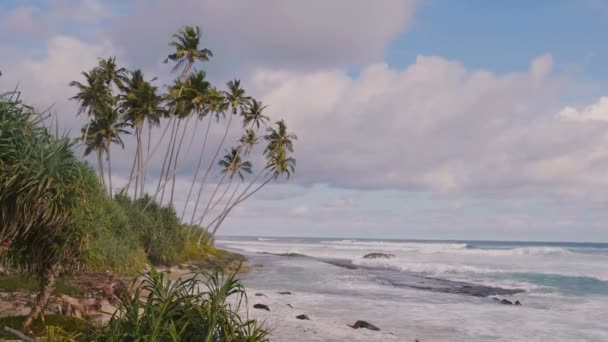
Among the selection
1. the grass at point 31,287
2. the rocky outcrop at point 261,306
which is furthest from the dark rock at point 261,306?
the grass at point 31,287

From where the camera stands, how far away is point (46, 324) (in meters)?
10.6

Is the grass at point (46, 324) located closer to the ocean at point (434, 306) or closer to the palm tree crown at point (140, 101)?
the ocean at point (434, 306)

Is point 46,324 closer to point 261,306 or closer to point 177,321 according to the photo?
point 177,321

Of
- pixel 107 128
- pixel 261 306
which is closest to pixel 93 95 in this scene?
pixel 107 128

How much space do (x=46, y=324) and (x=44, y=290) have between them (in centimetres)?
96

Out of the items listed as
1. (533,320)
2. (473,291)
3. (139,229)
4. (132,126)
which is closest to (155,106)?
(132,126)

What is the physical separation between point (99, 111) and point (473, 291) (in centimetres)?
2741

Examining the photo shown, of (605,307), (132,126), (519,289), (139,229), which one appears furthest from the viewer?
(132,126)

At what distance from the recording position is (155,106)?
1651 inches

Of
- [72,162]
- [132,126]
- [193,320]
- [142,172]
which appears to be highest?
[132,126]

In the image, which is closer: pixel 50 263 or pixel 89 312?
pixel 50 263

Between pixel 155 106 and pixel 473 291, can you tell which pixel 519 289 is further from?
pixel 155 106

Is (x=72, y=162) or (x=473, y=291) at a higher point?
(x=72, y=162)

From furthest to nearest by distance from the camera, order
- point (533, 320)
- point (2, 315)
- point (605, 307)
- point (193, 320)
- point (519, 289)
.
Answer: point (519, 289)
point (605, 307)
point (533, 320)
point (2, 315)
point (193, 320)
